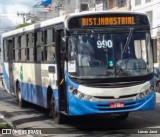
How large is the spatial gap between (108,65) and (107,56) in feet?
0.77

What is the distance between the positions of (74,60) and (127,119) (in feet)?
10.9

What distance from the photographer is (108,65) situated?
1192 cm

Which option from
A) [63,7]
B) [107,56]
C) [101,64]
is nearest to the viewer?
[101,64]

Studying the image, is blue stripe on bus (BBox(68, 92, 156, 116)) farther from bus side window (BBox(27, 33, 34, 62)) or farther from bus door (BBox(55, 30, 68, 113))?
bus side window (BBox(27, 33, 34, 62))

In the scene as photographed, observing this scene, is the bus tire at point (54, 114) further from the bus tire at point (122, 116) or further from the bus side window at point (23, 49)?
the bus side window at point (23, 49)

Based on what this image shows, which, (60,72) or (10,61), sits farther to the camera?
(10,61)

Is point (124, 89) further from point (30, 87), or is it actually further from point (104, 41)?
point (30, 87)

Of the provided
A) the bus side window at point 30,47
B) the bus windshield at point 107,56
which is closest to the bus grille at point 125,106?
the bus windshield at point 107,56

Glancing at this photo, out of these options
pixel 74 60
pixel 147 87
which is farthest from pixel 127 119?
pixel 74 60

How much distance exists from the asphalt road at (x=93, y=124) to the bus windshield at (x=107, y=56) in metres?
1.39

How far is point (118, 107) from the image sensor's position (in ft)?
39.1

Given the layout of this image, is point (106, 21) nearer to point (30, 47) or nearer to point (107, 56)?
point (107, 56)

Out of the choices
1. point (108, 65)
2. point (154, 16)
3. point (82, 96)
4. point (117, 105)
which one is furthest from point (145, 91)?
point (154, 16)

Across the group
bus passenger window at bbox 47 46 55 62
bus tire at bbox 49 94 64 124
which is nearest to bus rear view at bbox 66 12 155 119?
bus passenger window at bbox 47 46 55 62
